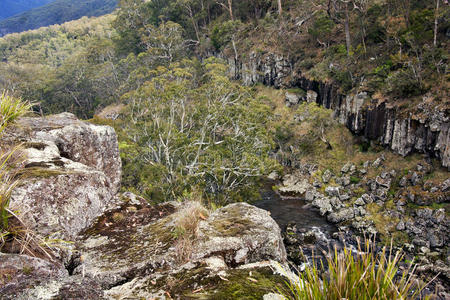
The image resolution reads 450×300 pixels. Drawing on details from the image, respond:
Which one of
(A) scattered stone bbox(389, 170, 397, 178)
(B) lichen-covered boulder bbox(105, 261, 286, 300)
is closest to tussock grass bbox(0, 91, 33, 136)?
(B) lichen-covered boulder bbox(105, 261, 286, 300)

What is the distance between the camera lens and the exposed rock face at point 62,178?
11.2 ft

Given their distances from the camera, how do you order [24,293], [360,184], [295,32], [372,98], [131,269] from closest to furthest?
1. [24,293]
2. [131,269]
3. [360,184]
4. [372,98]
5. [295,32]

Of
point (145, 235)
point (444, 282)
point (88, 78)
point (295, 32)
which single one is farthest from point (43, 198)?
point (88, 78)

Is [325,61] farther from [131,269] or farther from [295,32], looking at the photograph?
[131,269]

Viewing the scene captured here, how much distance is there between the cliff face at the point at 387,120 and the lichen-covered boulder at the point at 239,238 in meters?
17.7

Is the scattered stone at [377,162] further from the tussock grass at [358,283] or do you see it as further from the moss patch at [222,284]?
the tussock grass at [358,283]

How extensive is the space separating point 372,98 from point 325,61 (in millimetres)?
8306

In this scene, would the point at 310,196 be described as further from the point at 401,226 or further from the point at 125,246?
the point at 125,246

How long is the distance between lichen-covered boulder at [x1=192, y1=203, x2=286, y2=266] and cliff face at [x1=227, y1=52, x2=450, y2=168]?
58.2ft

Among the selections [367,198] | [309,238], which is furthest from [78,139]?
[367,198]

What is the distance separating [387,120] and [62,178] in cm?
2244

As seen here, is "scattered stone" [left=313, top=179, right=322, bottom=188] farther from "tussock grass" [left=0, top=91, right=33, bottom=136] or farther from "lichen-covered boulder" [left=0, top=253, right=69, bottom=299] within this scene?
"lichen-covered boulder" [left=0, top=253, right=69, bottom=299]

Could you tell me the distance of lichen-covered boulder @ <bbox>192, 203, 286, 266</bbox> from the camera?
3.62 m

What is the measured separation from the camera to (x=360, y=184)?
20.1 meters
